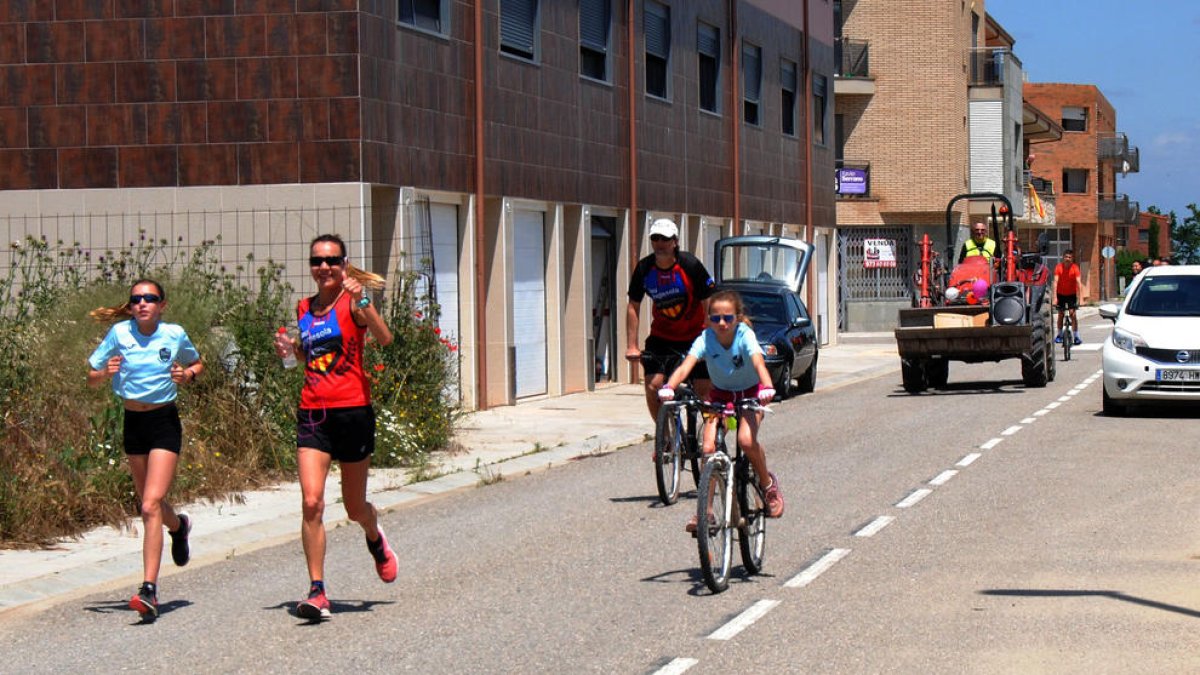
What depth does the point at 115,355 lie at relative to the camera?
363 inches

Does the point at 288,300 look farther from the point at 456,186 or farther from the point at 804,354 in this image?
the point at 804,354

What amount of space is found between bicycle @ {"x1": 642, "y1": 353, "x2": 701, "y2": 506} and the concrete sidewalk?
Answer: 6.72ft

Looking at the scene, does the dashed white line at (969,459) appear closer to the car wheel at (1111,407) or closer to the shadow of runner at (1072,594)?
the car wheel at (1111,407)

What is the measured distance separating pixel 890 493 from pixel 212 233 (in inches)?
345

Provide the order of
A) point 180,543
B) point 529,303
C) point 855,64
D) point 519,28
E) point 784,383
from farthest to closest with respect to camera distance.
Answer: point 855,64
point 529,303
point 784,383
point 519,28
point 180,543

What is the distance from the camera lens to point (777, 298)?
24.8 meters

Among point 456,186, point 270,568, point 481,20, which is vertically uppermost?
point 481,20

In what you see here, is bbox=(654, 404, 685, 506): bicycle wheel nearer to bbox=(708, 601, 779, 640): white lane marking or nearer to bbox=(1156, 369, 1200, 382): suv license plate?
bbox=(708, 601, 779, 640): white lane marking

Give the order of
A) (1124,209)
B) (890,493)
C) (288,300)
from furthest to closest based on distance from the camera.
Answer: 1. (1124,209)
2. (288,300)
3. (890,493)

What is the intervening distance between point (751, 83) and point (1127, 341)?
15.9 meters

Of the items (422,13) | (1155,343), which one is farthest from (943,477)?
(422,13)

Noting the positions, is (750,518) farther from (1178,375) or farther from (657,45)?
(657,45)

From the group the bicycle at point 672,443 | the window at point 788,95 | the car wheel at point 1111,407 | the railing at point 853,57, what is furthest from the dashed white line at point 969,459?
the railing at point 853,57

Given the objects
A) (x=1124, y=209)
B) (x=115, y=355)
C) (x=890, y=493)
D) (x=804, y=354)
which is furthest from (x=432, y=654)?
(x=1124, y=209)
